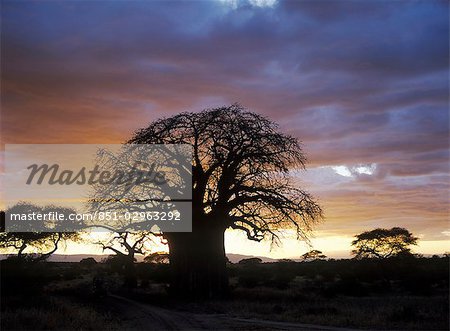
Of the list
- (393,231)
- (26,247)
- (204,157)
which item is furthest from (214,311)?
(393,231)

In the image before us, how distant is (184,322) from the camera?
18.8 meters

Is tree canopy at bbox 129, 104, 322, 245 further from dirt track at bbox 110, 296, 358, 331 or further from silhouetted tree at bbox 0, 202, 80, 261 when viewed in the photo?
silhouetted tree at bbox 0, 202, 80, 261

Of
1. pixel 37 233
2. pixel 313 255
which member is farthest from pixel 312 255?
pixel 37 233

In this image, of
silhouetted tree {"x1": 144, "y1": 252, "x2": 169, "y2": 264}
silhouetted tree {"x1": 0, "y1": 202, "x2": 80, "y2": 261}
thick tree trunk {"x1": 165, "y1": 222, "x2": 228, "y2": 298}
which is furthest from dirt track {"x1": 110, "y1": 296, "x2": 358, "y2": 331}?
silhouetted tree {"x1": 144, "y1": 252, "x2": 169, "y2": 264}

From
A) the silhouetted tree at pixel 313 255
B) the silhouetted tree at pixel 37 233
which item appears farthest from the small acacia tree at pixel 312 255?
the silhouetted tree at pixel 37 233

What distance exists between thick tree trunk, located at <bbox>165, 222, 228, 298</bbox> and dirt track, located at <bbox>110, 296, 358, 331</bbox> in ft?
14.4

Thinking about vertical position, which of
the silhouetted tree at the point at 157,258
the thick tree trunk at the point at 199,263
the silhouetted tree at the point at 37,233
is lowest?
the thick tree trunk at the point at 199,263

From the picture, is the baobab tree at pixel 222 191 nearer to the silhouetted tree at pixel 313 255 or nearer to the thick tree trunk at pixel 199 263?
the thick tree trunk at pixel 199 263

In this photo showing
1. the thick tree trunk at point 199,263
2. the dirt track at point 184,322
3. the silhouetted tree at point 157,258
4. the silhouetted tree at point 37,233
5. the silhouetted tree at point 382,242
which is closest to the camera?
the dirt track at point 184,322

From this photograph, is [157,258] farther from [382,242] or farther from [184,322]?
[184,322]

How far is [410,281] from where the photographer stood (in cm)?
3600

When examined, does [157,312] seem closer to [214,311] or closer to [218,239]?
[214,311]

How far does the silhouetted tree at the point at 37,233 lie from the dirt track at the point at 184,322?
3130cm

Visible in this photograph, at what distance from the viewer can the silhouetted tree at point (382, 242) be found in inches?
2547
